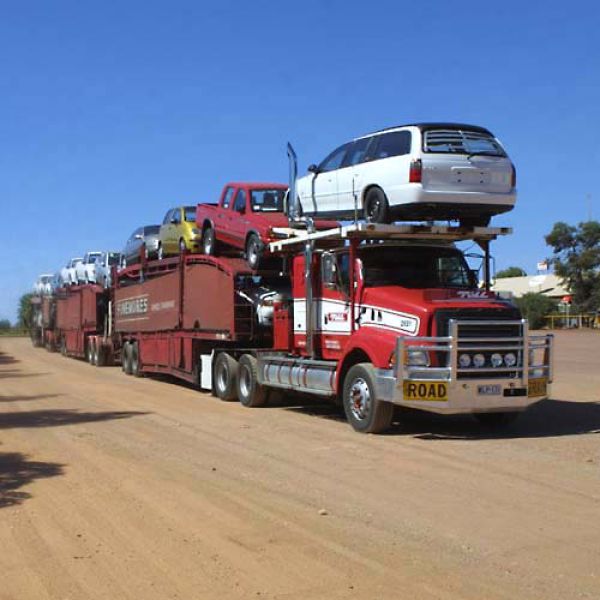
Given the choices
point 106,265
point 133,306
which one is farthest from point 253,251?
point 106,265

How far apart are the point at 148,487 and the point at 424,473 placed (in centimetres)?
296

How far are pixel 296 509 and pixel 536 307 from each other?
183ft

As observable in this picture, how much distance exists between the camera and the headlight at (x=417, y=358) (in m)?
11.1

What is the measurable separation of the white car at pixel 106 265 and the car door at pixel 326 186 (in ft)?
55.8

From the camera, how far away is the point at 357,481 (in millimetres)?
8648

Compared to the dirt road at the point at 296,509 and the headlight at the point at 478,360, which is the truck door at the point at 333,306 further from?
the headlight at the point at 478,360

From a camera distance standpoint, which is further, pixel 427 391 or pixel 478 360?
pixel 478 360

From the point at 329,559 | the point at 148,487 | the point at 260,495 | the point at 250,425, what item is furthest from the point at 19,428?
the point at 329,559

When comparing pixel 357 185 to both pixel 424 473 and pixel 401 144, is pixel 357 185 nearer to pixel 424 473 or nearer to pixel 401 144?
pixel 401 144

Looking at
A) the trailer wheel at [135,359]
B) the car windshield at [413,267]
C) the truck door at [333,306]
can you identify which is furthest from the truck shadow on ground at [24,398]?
the car windshield at [413,267]

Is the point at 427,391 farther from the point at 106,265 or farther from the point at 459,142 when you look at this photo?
the point at 106,265

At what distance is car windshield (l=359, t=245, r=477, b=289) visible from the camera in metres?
12.5

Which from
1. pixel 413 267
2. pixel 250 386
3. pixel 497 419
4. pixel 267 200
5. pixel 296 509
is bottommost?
pixel 296 509

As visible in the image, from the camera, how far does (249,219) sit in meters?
16.2
